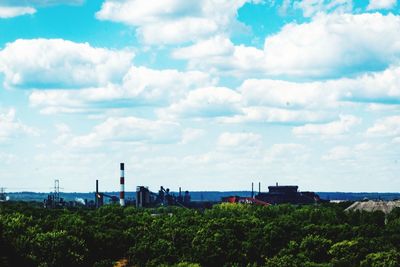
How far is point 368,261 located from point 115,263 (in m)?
34.4

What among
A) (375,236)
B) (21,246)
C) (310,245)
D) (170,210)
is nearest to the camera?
(21,246)

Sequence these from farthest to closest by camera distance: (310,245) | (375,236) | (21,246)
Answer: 1. (375,236)
2. (310,245)
3. (21,246)

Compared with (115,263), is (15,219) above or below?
above

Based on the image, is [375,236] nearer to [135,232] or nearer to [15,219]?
[135,232]

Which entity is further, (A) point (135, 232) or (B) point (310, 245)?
(A) point (135, 232)

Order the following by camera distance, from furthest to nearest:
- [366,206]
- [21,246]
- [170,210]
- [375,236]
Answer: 1. [170,210]
2. [366,206]
3. [375,236]
4. [21,246]

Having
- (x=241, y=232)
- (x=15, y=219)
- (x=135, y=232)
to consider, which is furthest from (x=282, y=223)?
(x=15, y=219)

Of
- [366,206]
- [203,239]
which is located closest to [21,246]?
[203,239]

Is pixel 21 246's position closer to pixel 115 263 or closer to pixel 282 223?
pixel 115 263

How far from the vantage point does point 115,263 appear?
92.6m

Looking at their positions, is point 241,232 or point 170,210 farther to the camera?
point 170,210

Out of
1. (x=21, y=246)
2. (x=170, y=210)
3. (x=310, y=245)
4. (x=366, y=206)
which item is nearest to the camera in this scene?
(x=21, y=246)

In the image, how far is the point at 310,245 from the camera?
90625mm

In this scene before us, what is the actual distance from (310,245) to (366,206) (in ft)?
230
